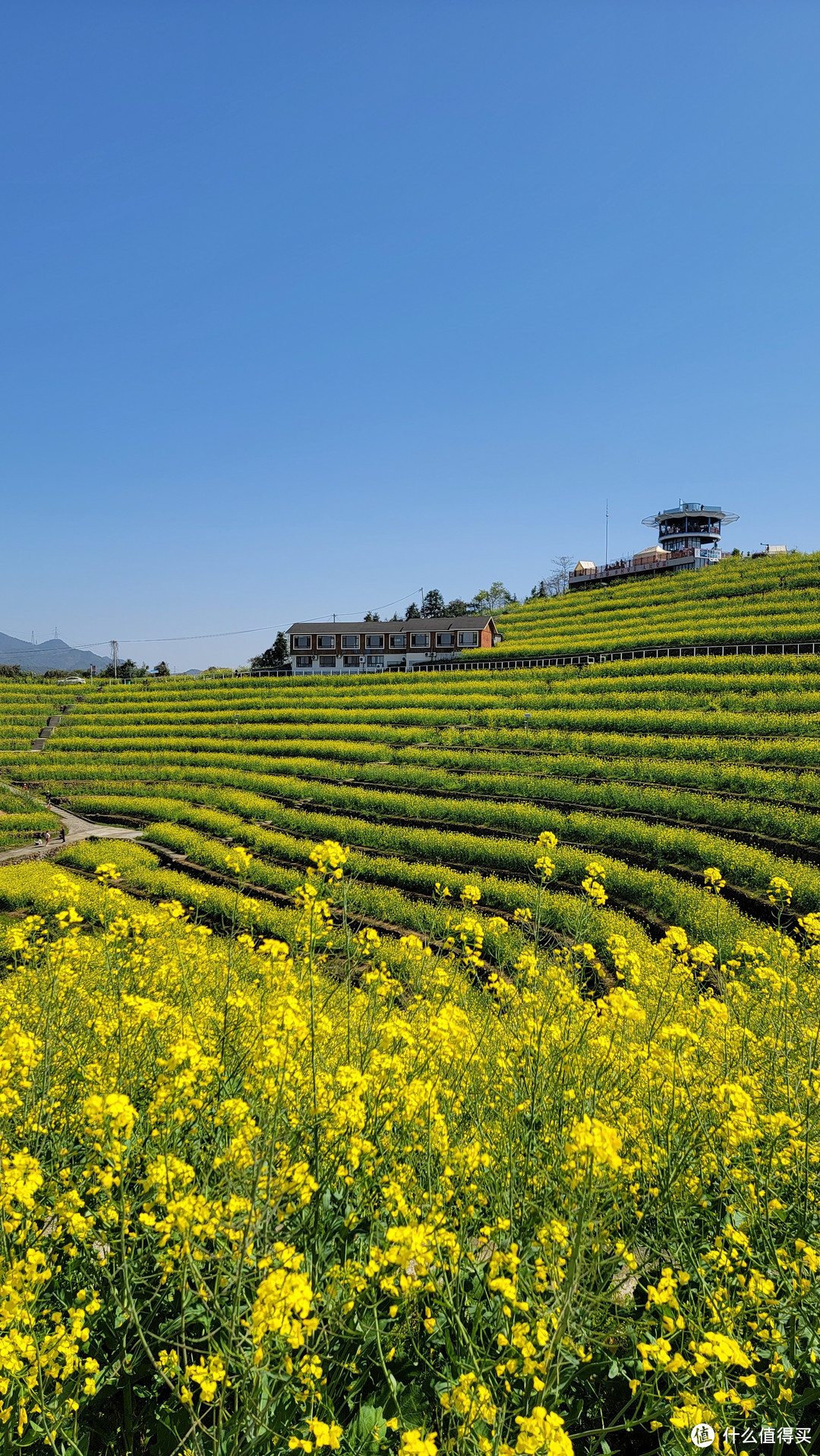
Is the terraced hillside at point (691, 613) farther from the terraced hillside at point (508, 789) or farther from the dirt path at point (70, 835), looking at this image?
Answer: the dirt path at point (70, 835)

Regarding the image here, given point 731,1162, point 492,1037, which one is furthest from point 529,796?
point 731,1162

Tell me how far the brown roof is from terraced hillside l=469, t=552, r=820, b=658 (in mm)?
6286

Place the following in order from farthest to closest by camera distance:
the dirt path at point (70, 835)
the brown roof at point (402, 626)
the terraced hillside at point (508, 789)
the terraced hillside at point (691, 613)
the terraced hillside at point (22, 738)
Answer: the brown roof at point (402, 626), the terraced hillside at point (691, 613), the terraced hillside at point (22, 738), the dirt path at point (70, 835), the terraced hillside at point (508, 789)

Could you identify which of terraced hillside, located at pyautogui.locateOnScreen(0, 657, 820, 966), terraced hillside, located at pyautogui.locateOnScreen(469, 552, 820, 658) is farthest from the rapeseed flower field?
terraced hillside, located at pyautogui.locateOnScreen(469, 552, 820, 658)

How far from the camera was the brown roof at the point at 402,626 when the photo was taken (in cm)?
7306

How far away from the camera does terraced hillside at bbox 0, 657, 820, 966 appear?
1672cm

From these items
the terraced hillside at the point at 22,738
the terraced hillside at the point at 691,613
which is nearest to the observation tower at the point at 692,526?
the terraced hillside at the point at 691,613

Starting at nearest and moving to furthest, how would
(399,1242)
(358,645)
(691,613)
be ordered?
1. (399,1242)
2. (691,613)
3. (358,645)

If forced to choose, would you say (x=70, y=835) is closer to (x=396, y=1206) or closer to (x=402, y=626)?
(x=396, y=1206)

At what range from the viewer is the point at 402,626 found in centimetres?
7994

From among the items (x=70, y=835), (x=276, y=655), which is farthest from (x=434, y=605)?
(x=70, y=835)

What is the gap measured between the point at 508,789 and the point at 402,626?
56.1m

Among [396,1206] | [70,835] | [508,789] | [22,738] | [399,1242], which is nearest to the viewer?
[399,1242]

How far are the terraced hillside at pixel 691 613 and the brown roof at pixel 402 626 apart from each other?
20.6ft
